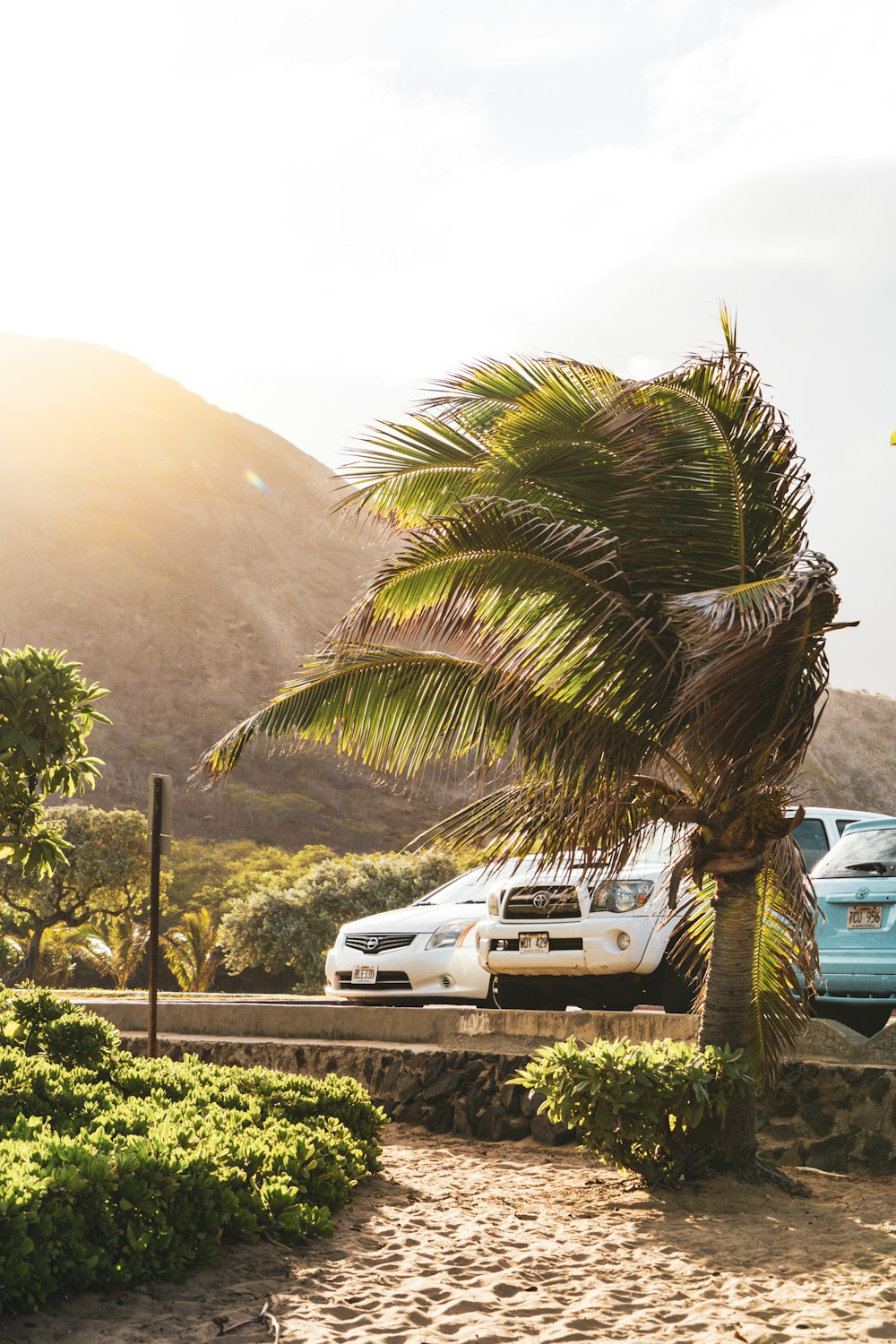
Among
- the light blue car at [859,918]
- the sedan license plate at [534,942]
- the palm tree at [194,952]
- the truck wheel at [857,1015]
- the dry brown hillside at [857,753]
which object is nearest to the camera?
the light blue car at [859,918]

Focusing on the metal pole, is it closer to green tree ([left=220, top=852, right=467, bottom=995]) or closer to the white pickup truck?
the white pickup truck

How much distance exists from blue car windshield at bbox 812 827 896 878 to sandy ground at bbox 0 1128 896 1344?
2.12 metres

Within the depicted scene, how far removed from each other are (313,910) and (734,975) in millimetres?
22683

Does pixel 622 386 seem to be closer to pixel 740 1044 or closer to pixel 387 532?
pixel 387 532

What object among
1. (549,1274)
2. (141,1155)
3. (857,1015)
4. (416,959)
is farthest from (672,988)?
(141,1155)

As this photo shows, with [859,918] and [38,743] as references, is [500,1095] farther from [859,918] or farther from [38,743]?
[38,743]

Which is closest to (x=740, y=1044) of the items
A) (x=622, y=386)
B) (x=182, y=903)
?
(x=622, y=386)

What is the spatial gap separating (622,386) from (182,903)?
1497 inches

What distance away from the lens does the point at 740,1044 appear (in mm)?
7809

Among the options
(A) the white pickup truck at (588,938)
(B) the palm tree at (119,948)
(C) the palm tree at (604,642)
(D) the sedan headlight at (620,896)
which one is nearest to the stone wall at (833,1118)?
(C) the palm tree at (604,642)

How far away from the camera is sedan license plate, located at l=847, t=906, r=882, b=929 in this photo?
886 centimetres

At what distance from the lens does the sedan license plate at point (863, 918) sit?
8859 millimetres

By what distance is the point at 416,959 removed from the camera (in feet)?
38.3

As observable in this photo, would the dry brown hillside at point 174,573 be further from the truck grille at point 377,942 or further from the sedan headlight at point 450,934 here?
the sedan headlight at point 450,934
